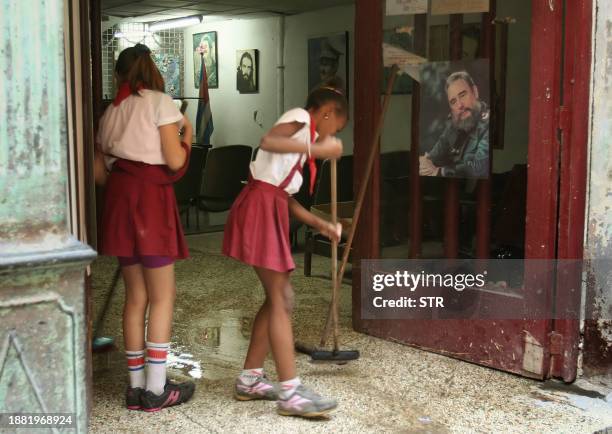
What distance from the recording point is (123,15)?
38.1ft

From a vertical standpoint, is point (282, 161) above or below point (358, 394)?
above

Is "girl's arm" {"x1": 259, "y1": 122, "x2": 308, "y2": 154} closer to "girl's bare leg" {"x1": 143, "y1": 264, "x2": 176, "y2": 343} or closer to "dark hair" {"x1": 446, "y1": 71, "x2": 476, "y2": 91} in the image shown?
"girl's bare leg" {"x1": 143, "y1": 264, "x2": 176, "y2": 343}

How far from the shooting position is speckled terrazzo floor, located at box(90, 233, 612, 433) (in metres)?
3.52

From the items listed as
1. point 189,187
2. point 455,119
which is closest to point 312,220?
point 455,119

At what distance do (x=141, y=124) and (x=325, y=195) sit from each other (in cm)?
377

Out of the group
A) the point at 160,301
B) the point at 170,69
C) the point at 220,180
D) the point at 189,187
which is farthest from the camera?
the point at 170,69

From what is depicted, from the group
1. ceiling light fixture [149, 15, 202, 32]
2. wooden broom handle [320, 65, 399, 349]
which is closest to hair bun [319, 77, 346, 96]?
wooden broom handle [320, 65, 399, 349]

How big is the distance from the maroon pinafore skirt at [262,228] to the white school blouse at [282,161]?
2 cm

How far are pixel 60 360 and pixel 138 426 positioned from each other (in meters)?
1.05

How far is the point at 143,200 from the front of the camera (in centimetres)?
350

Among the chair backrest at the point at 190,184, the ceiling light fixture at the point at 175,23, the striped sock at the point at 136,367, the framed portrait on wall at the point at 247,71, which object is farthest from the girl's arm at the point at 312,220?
the ceiling light fixture at the point at 175,23

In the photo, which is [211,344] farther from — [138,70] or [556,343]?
[556,343]

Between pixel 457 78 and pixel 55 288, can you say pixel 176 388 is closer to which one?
pixel 55 288

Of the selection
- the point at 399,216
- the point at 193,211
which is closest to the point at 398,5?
the point at 399,216
